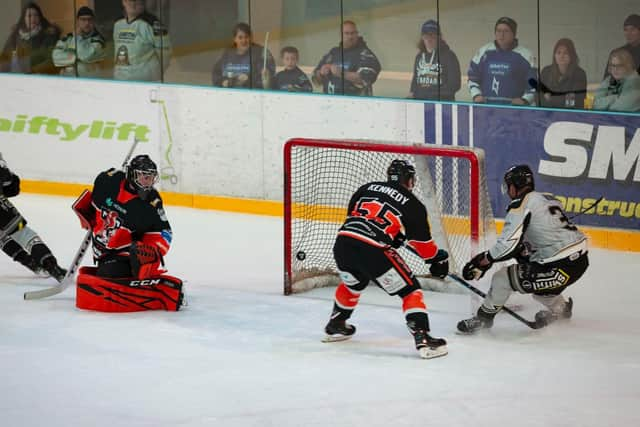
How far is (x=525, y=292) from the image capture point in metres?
6.67

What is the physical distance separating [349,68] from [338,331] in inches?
140

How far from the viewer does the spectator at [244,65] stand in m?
10.1

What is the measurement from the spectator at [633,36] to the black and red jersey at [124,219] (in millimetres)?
3314

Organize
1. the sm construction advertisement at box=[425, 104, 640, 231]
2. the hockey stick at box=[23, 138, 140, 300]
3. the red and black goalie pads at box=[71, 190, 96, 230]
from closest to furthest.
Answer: the red and black goalie pads at box=[71, 190, 96, 230]
the hockey stick at box=[23, 138, 140, 300]
the sm construction advertisement at box=[425, 104, 640, 231]

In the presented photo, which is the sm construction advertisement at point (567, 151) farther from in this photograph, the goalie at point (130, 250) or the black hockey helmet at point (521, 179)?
the goalie at point (130, 250)

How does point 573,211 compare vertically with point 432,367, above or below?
above

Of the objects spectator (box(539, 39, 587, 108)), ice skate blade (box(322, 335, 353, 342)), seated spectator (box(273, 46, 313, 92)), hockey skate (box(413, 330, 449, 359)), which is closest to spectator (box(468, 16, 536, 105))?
spectator (box(539, 39, 587, 108))

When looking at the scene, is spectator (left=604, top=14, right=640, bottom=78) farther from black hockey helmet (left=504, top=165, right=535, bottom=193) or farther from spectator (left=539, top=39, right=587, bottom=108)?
black hockey helmet (left=504, top=165, right=535, bottom=193)

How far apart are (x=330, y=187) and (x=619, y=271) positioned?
1.87m

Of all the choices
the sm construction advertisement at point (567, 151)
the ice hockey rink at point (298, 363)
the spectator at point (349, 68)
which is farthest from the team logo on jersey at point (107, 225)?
the spectator at point (349, 68)

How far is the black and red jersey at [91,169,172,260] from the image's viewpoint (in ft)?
23.6

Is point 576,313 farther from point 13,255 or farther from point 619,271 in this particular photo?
point 13,255

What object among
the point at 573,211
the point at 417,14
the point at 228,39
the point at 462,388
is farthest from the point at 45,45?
the point at 462,388

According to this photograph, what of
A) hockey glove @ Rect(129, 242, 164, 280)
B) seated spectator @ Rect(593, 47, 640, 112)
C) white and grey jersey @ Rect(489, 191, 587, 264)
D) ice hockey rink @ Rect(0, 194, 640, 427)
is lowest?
ice hockey rink @ Rect(0, 194, 640, 427)
